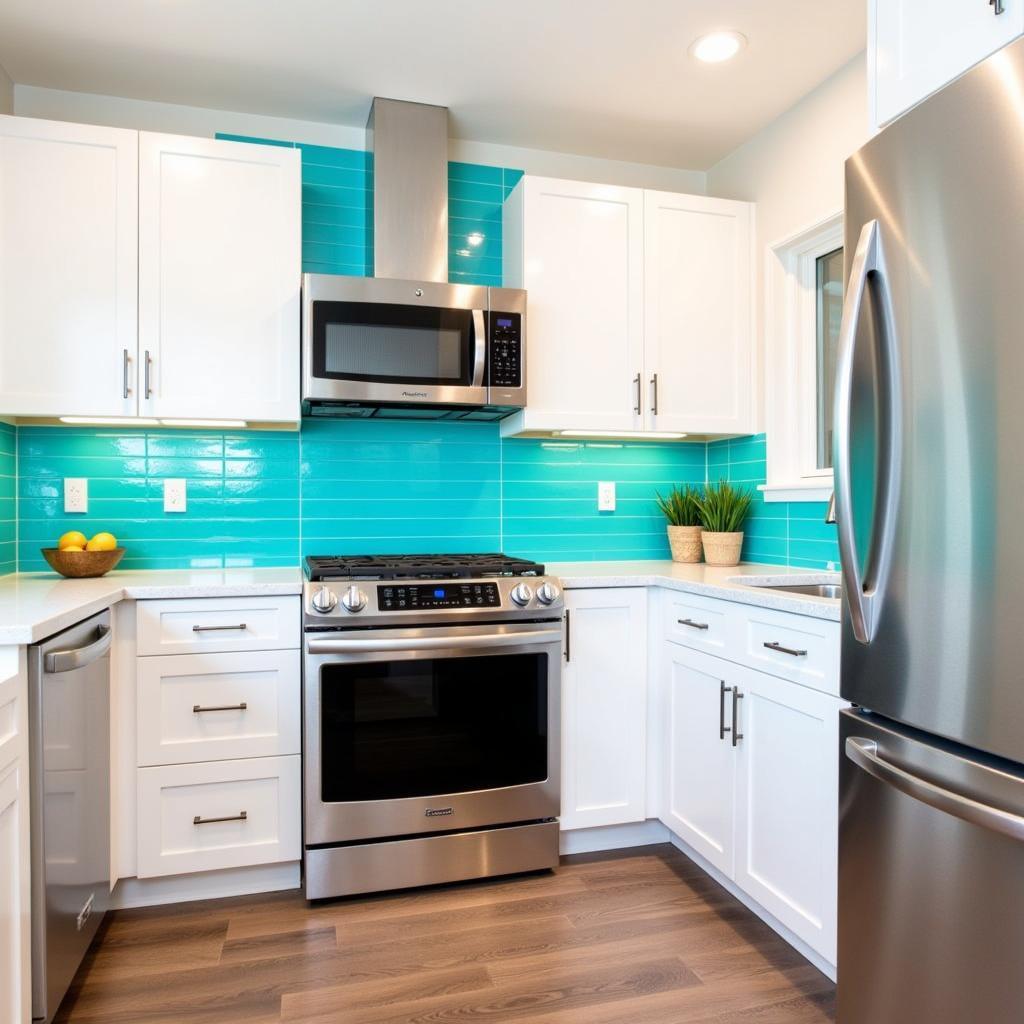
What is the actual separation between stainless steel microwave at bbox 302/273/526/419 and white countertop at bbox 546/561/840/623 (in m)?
0.63

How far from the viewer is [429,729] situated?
2238 millimetres

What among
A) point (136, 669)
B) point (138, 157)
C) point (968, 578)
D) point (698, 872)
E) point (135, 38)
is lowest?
point (698, 872)

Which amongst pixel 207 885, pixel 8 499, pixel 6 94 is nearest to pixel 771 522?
pixel 207 885

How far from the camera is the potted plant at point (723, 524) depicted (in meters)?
2.82

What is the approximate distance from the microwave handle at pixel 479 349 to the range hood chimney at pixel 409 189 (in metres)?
0.23

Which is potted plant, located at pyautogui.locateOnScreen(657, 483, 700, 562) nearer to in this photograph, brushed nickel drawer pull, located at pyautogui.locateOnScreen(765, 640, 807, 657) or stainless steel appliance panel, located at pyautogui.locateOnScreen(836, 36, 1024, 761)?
brushed nickel drawer pull, located at pyautogui.locateOnScreen(765, 640, 807, 657)

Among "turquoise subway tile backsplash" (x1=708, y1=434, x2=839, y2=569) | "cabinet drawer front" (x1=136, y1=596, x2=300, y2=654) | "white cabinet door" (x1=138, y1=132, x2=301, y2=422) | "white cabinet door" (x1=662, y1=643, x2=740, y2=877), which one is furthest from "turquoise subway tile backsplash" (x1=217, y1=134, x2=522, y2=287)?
"white cabinet door" (x1=662, y1=643, x2=740, y2=877)

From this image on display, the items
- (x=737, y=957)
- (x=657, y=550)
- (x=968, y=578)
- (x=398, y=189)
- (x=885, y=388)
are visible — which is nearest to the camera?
(x=968, y=578)

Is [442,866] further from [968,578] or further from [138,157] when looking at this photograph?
[138,157]

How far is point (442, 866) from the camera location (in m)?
2.24

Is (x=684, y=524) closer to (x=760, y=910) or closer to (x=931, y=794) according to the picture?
(x=760, y=910)

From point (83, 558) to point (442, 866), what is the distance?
1409mm

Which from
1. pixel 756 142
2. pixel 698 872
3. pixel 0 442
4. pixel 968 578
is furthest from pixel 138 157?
pixel 698 872

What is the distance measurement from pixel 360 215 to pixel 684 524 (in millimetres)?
1704
